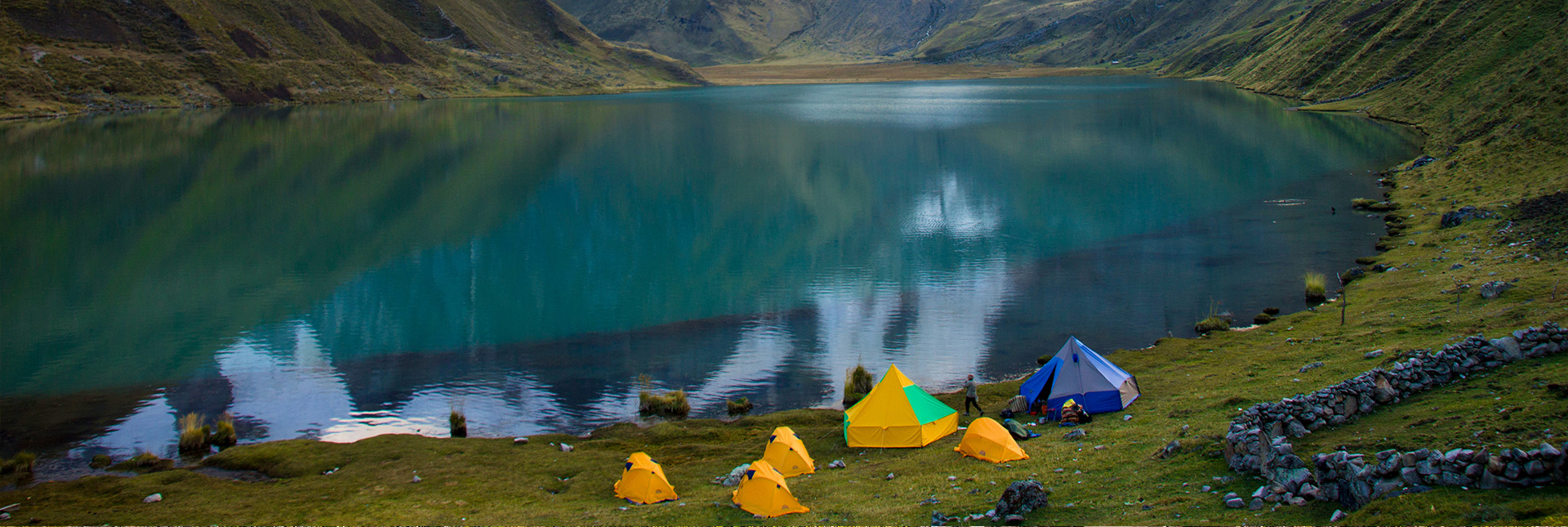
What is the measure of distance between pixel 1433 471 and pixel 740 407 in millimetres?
17671

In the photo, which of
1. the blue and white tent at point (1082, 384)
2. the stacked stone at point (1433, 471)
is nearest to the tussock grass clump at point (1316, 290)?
the blue and white tent at point (1082, 384)

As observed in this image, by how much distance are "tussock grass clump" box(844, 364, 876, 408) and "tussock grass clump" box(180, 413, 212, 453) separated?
17821 millimetres

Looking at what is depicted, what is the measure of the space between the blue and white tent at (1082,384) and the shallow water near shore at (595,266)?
4.99 m

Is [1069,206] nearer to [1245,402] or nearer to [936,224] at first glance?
[936,224]

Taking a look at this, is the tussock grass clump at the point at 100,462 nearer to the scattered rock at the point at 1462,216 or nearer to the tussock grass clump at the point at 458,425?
the tussock grass clump at the point at 458,425

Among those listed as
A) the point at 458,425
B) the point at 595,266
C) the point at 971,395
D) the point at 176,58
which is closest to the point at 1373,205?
the point at 971,395

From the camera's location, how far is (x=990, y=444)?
1791 cm

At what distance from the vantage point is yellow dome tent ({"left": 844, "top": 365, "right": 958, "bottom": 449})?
20281 millimetres

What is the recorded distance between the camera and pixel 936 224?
54875mm

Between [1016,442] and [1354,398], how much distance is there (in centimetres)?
641

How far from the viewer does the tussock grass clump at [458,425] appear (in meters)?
24.1

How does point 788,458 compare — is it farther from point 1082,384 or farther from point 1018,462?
point 1082,384

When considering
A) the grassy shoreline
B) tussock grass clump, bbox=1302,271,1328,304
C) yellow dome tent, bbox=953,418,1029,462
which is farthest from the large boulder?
tussock grass clump, bbox=1302,271,1328,304

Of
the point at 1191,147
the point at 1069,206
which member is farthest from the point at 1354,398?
the point at 1191,147
